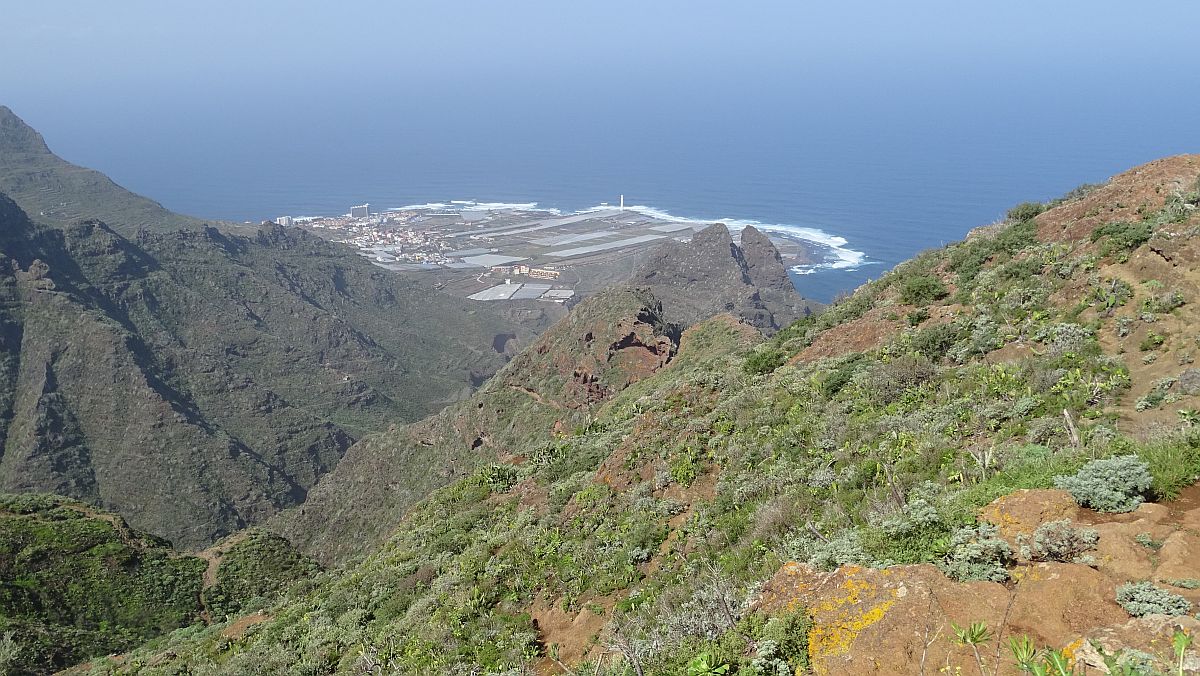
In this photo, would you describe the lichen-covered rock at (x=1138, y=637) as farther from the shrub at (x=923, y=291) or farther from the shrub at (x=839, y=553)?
the shrub at (x=923, y=291)

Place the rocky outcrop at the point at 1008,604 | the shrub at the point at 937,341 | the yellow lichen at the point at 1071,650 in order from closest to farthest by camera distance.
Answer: the yellow lichen at the point at 1071,650 < the rocky outcrop at the point at 1008,604 < the shrub at the point at 937,341

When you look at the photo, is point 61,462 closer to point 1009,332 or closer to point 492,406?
point 492,406

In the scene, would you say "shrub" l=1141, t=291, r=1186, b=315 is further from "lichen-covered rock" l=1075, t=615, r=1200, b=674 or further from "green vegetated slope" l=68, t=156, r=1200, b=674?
"lichen-covered rock" l=1075, t=615, r=1200, b=674

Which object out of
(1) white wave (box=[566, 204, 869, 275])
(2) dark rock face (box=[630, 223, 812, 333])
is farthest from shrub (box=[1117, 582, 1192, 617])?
(1) white wave (box=[566, 204, 869, 275])

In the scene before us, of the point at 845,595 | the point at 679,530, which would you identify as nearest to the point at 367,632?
the point at 679,530

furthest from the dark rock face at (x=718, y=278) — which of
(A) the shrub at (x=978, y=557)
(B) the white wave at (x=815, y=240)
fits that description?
(A) the shrub at (x=978, y=557)

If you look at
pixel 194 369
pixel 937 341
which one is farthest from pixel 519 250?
pixel 937 341

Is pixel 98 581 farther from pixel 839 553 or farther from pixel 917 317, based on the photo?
pixel 917 317
